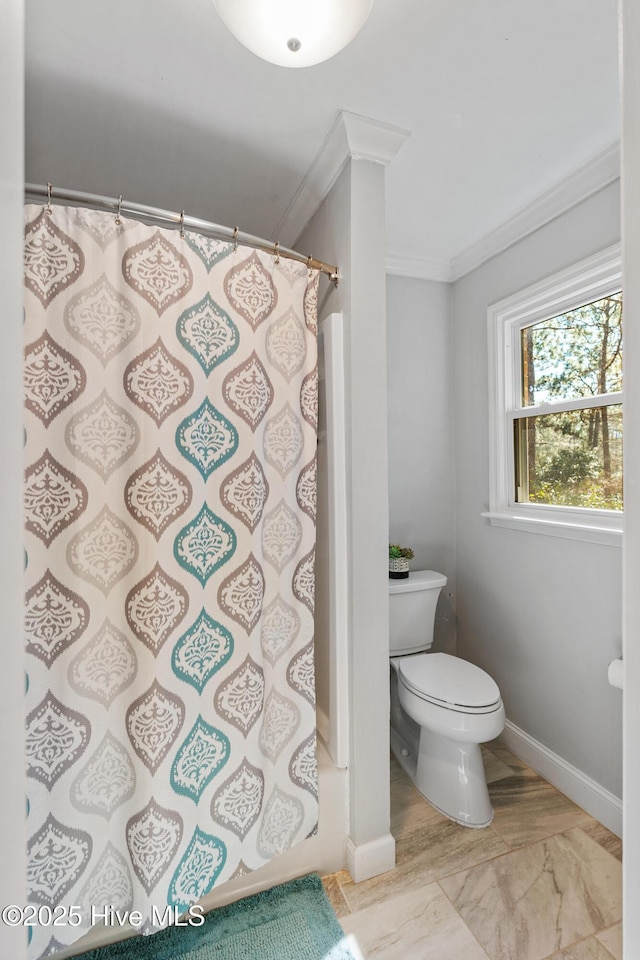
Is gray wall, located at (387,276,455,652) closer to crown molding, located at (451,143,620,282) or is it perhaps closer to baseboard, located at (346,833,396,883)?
crown molding, located at (451,143,620,282)

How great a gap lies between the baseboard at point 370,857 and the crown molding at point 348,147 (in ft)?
7.00

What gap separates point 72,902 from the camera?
113 cm

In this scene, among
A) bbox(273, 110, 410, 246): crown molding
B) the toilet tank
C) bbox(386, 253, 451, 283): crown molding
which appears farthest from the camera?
bbox(386, 253, 451, 283): crown molding

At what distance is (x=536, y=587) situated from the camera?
199 cm

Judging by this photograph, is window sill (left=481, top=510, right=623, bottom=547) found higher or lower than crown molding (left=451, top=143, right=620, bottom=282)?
lower

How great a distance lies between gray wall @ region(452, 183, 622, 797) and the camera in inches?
66.4

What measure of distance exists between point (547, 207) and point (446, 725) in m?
2.00

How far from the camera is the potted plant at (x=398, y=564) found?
2.17 m

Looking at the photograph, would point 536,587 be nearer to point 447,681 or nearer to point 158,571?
point 447,681

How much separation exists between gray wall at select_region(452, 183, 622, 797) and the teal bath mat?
1073mm

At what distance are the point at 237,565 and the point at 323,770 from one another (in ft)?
2.45

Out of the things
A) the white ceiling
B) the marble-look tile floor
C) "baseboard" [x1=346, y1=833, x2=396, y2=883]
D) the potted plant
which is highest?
the white ceiling

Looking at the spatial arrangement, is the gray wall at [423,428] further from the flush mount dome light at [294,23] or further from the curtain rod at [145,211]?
the flush mount dome light at [294,23]

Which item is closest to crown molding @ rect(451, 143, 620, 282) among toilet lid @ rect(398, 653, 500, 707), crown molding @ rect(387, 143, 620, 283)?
crown molding @ rect(387, 143, 620, 283)
